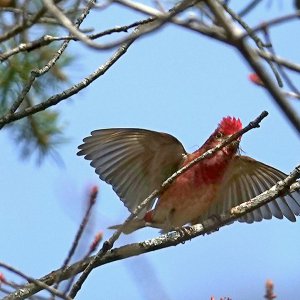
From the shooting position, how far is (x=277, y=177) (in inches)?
231

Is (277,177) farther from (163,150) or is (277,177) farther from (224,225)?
(224,225)

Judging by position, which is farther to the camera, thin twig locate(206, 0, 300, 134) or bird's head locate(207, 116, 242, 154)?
bird's head locate(207, 116, 242, 154)

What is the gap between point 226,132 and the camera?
5637 millimetres

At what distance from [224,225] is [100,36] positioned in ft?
3.94

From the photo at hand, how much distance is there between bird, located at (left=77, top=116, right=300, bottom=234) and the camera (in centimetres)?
553

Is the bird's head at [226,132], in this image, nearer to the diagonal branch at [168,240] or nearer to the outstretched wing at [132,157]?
the outstretched wing at [132,157]

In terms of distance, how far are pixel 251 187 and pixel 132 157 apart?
84 centimetres

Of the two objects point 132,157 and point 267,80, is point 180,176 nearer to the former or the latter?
point 132,157

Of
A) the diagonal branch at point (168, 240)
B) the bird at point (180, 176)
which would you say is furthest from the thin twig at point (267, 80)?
the bird at point (180, 176)

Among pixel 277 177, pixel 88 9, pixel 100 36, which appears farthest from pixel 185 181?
pixel 100 36

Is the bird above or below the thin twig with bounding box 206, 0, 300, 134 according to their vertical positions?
above

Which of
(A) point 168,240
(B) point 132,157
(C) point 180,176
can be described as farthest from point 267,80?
(B) point 132,157

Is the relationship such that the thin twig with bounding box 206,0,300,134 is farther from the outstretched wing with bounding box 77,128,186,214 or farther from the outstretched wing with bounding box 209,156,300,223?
the outstretched wing with bounding box 209,156,300,223

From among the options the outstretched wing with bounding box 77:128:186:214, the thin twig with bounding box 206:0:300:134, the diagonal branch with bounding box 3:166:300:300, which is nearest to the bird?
the outstretched wing with bounding box 77:128:186:214
